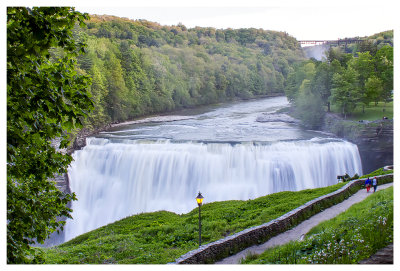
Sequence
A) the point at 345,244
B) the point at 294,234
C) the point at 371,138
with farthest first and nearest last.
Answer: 1. the point at 371,138
2. the point at 294,234
3. the point at 345,244

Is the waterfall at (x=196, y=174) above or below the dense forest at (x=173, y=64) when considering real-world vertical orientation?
below

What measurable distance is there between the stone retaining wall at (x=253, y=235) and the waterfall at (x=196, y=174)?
595cm

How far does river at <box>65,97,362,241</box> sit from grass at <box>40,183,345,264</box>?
375 cm

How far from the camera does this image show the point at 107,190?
16.0 m

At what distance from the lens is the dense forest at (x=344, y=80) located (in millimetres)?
9617

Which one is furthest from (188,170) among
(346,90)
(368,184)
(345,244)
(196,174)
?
(345,244)

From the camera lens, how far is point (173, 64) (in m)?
27.0

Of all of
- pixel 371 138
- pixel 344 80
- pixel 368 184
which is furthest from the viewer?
pixel 371 138

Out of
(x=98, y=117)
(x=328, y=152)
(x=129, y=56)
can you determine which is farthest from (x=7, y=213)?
(x=129, y=56)

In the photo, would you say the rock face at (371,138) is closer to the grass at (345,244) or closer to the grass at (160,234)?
the grass at (160,234)

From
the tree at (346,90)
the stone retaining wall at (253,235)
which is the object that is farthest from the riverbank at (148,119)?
the stone retaining wall at (253,235)

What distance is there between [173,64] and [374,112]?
1665 centimetres

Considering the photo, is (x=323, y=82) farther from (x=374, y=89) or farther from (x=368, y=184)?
(x=368, y=184)

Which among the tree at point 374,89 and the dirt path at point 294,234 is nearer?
the dirt path at point 294,234
